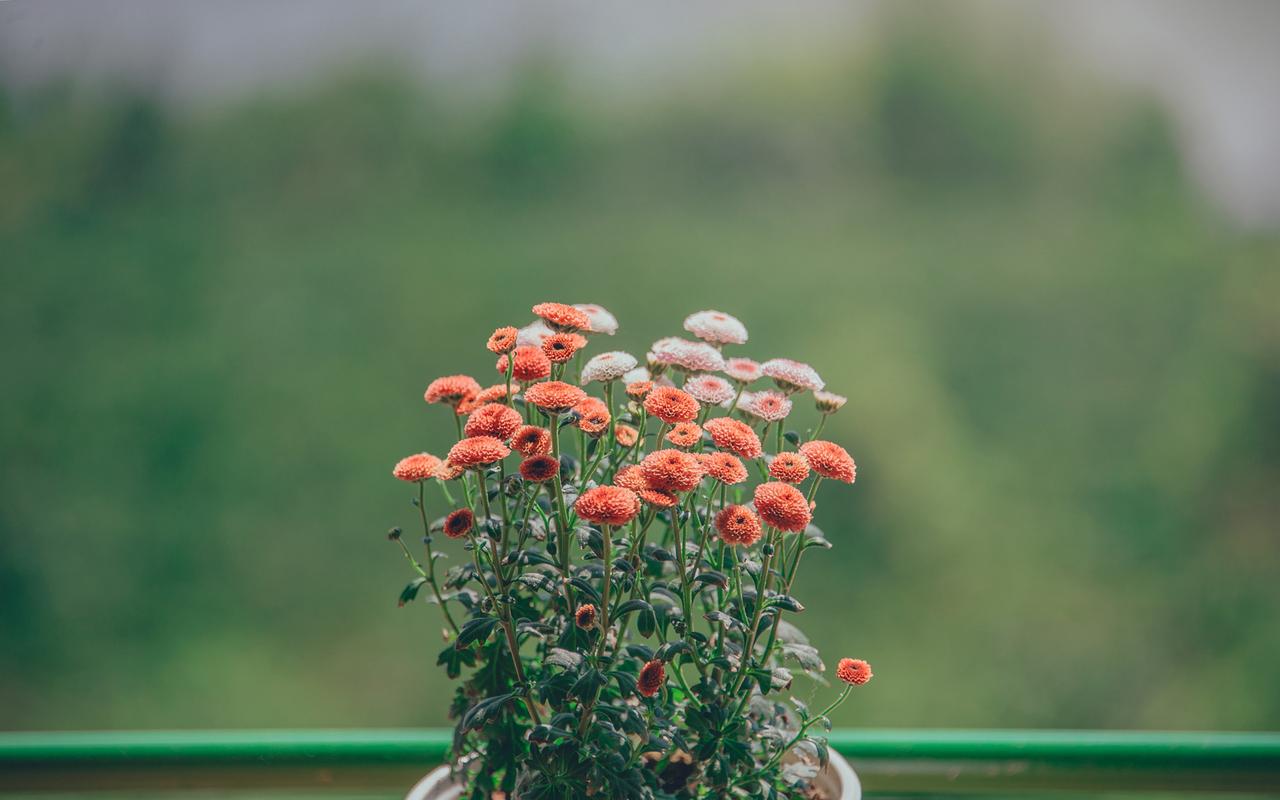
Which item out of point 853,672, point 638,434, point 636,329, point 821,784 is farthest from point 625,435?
point 636,329

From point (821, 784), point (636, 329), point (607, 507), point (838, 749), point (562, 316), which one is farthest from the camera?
point (636, 329)

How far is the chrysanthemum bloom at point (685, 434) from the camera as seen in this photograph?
0.72 meters

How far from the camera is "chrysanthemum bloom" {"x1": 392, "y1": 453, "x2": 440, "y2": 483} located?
0.74 meters

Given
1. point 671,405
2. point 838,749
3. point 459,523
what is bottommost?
point 838,749

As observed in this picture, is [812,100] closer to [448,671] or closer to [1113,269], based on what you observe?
[1113,269]

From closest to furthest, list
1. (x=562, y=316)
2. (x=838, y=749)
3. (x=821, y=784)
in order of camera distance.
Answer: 1. (x=562, y=316)
2. (x=821, y=784)
3. (x=838, y=749)

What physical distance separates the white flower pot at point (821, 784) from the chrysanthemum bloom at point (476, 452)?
12.7 inches

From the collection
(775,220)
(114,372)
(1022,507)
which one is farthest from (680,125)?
(114,372)

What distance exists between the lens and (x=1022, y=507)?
229 cm

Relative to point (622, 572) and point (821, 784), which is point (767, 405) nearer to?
point (622, 572)

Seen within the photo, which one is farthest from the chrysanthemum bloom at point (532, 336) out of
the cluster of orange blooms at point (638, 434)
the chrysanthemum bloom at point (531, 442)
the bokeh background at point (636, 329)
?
the bokeh background at point (636, 329)

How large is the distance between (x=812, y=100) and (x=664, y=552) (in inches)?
70.3

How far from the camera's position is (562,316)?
0.75 m

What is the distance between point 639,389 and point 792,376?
130mm
